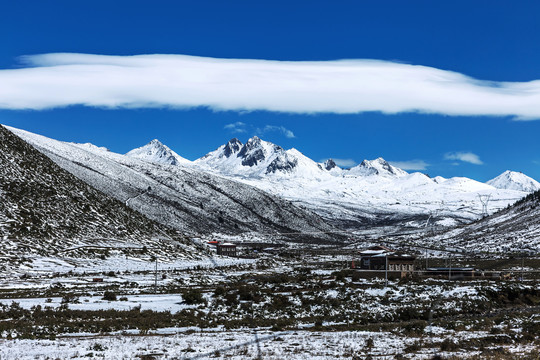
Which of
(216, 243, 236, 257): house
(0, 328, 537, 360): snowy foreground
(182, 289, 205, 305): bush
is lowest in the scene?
(0, 328, 537, 360): snowy foreground

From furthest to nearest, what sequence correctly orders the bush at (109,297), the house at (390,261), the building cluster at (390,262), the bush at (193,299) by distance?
the house at (390,261) < the building cluster at (390,262) < the bush at (109,297) < the bush at (193,299)

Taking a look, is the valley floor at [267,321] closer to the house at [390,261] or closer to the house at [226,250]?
the house at [390,261]

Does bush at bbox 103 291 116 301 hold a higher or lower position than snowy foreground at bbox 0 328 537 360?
higher

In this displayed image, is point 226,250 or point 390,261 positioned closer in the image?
point 390,261

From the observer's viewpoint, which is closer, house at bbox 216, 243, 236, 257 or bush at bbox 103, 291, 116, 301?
bush at bbox 103, 291, 116, 301

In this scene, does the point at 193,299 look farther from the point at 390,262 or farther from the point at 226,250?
the point at 226,250

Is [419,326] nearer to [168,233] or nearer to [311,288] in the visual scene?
[311,288]

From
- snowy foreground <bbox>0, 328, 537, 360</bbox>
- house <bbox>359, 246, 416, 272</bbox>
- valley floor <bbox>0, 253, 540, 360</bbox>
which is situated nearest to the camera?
snowy foreground <bbox>0, 328, 537, 360</bbox>

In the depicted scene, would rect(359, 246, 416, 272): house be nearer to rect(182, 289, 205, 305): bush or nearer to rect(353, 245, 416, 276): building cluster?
rect(353, 245, 416, 276): building cluster

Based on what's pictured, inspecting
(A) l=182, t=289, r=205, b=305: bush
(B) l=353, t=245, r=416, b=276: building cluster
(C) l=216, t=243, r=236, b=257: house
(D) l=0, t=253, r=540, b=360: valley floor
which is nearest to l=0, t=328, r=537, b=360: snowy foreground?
(D) l=0, t=253, r=540, b=360: valley floor

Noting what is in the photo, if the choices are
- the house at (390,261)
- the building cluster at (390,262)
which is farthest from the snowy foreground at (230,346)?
the house at (390,261)

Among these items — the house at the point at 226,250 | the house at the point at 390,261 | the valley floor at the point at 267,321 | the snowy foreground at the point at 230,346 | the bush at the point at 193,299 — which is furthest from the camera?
the house at the point at 226,250

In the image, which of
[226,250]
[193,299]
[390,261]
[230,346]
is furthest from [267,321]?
[226,250]

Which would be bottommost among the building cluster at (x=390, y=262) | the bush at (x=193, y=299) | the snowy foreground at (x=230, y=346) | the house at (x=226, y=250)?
the snowy foreground at (x=230, y=346)
